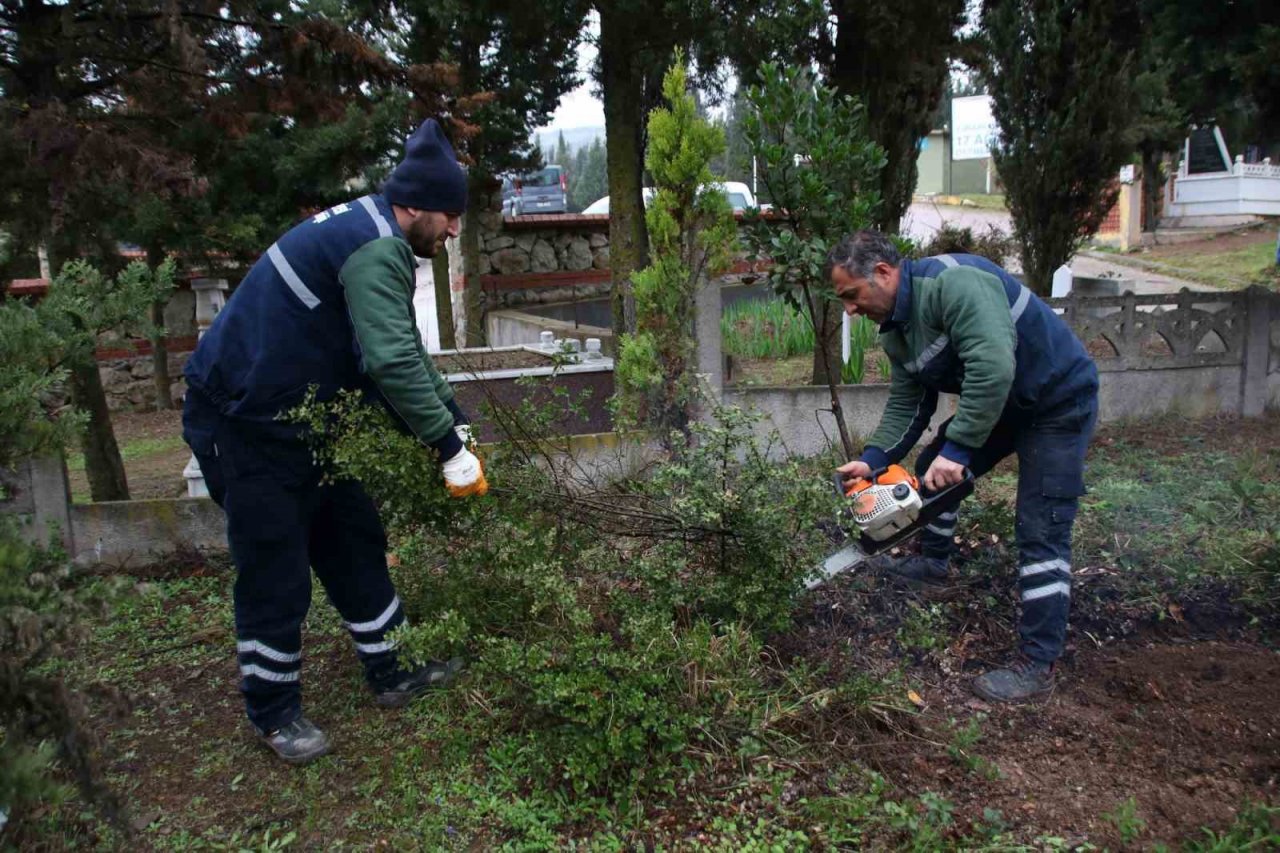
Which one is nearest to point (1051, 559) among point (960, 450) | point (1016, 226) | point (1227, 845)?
point (960, 450)

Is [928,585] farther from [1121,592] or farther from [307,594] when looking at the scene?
[307,594]

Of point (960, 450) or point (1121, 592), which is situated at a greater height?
point (960, 450)

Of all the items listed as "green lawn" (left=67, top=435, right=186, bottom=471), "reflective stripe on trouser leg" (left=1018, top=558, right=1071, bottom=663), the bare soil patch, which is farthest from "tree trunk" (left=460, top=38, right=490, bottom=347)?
"reflective stripe on trouser leg" (left=1018, top=558, right=1071, bottom=663)

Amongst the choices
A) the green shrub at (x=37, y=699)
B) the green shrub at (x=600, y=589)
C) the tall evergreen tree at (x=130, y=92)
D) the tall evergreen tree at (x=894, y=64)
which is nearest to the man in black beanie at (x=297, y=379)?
the green shrub at (x=600, y=589)

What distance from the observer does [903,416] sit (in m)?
3.96

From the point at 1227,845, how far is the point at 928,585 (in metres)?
1.71

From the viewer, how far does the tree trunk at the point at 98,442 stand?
546 centimetres

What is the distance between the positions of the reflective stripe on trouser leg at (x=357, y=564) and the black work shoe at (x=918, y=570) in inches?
80.8

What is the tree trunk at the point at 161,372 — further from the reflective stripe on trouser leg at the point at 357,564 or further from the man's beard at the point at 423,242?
the man's beard at the point at 423,242

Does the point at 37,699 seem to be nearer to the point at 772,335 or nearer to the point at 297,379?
the point at 297,379

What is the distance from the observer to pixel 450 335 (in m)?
11.0

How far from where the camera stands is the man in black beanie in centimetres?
298

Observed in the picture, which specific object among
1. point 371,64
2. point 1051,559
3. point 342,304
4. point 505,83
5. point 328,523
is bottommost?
point 1051,559

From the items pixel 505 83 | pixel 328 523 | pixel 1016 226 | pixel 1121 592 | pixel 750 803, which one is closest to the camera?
pixel 750 803
